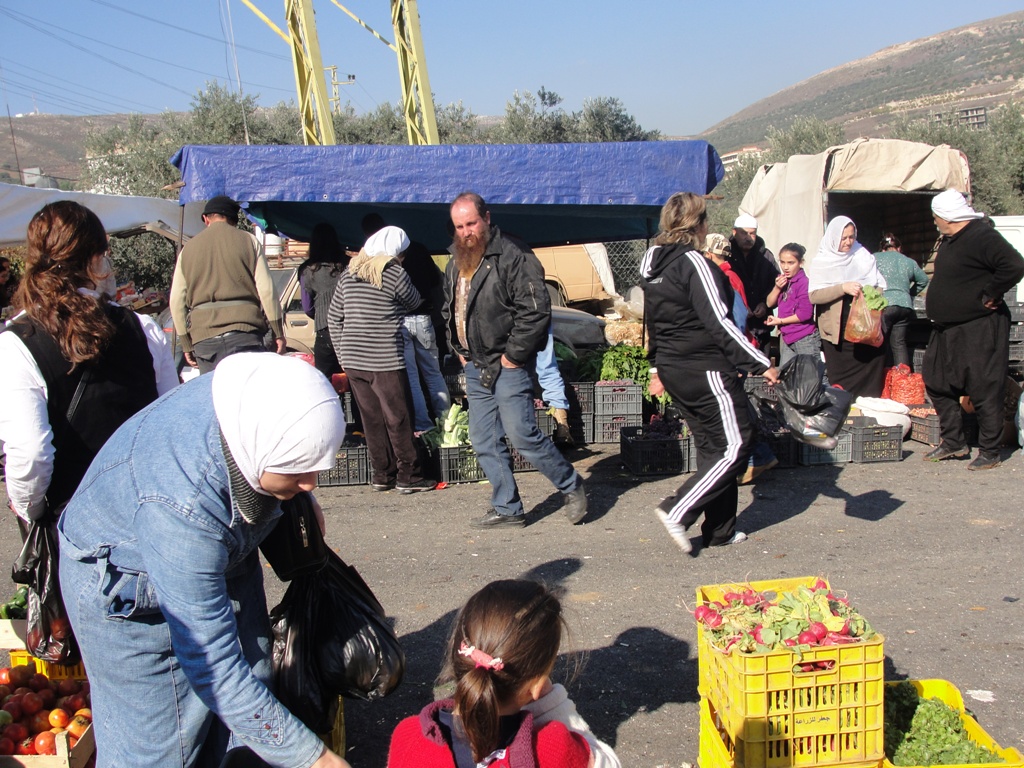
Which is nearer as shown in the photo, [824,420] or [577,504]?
[824,420]

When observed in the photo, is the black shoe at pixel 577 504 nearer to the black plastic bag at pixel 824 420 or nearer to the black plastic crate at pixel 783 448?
the black plastic bag at pixel 824 420

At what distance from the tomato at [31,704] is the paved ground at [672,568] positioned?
1.20m

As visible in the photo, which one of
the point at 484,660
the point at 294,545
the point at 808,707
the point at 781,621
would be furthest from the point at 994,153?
the point at 484,660

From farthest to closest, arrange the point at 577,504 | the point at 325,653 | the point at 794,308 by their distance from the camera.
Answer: the point at 794,308 → the point at 577,504 → the point at 325,653

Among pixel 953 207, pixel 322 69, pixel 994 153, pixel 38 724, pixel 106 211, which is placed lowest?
pixel 38 724

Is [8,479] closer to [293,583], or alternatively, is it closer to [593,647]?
[293,583]

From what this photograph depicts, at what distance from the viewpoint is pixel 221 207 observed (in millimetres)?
6582

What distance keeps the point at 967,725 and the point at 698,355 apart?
8.22ft

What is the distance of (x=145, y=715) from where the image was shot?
2.30 m

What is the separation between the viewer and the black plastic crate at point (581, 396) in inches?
323

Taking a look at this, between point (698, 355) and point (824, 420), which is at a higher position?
point (698, 355)

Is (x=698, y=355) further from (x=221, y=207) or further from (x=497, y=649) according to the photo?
(x=221, y=207)

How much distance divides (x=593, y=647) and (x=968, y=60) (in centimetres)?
10463

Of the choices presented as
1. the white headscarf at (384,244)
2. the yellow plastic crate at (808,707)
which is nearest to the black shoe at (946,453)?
the white headscarf at (384,244)
